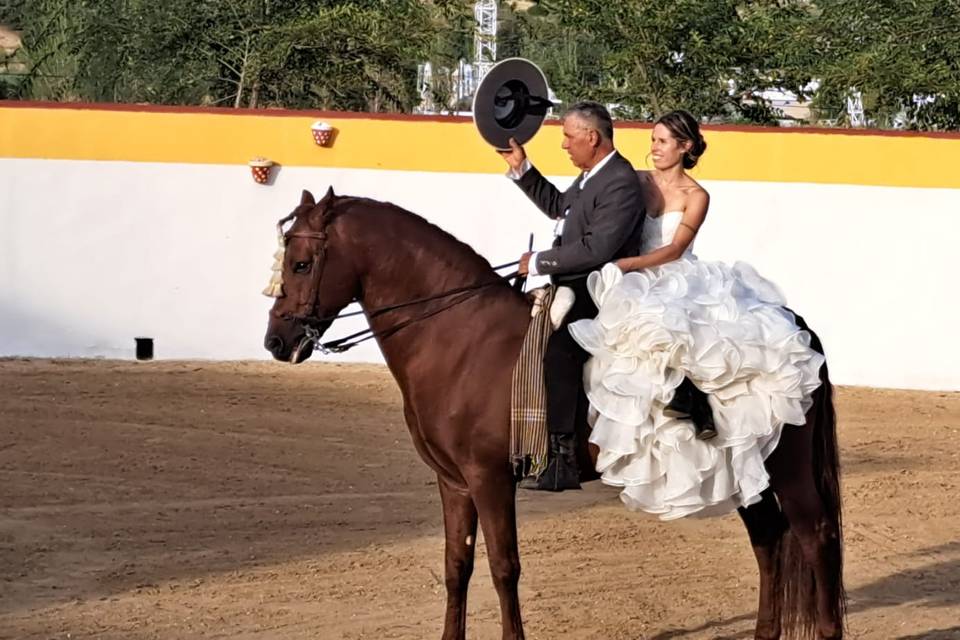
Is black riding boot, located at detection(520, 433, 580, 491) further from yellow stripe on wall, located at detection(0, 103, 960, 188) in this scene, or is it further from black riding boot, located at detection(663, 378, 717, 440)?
yellow stripe on wall, located at detection(0, 103, 960, 188)

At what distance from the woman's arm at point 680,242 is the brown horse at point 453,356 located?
0.51m

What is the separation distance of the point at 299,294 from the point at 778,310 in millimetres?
2036

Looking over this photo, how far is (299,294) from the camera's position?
253 inches

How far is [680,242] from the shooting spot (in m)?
6.50

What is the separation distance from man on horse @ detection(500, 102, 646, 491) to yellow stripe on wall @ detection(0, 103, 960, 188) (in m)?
8.23

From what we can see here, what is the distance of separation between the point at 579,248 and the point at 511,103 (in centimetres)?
98

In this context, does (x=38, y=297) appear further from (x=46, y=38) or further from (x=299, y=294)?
(x=46, y=38)

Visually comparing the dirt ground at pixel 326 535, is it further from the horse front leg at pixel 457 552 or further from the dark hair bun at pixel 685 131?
the dark hair bun at pixel 685 131

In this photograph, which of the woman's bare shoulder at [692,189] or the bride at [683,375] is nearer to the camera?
the bride at [683,375]

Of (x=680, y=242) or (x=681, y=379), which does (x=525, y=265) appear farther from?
(x=681, y=379)

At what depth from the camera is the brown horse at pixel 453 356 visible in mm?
6398

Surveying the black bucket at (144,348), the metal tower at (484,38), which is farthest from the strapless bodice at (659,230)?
the metal tower at (484,38)

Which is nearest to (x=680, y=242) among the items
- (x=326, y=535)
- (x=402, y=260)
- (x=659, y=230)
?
(x=659, y=230)

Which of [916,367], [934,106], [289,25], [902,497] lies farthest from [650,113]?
[902,497]
